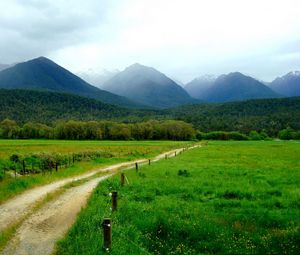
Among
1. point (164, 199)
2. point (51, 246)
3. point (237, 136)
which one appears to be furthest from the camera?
point (237, 136)

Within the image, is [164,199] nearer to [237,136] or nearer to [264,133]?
[237,136]

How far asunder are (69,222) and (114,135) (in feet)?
507

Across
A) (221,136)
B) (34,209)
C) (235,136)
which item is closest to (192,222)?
(34,209)

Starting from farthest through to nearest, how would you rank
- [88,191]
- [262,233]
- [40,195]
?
[88,191]
[40,195]
[262,233]

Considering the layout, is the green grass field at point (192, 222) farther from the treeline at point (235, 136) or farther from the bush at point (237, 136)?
the bush at point (237, 136)

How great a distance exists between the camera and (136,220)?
15.3 m

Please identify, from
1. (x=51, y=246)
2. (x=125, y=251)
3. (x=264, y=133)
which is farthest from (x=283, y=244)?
(x=264, y=133)

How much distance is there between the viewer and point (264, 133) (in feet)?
644

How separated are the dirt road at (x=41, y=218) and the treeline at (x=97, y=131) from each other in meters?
145

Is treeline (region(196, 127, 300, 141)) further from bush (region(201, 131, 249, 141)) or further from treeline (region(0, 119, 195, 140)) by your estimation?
treeline (region(0, 119, 195, 140))

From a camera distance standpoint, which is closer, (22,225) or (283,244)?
(283,244)

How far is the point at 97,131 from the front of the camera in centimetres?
16875

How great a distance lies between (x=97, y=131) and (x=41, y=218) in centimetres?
15320

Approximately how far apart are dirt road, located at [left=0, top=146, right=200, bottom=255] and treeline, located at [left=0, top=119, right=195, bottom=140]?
145m
